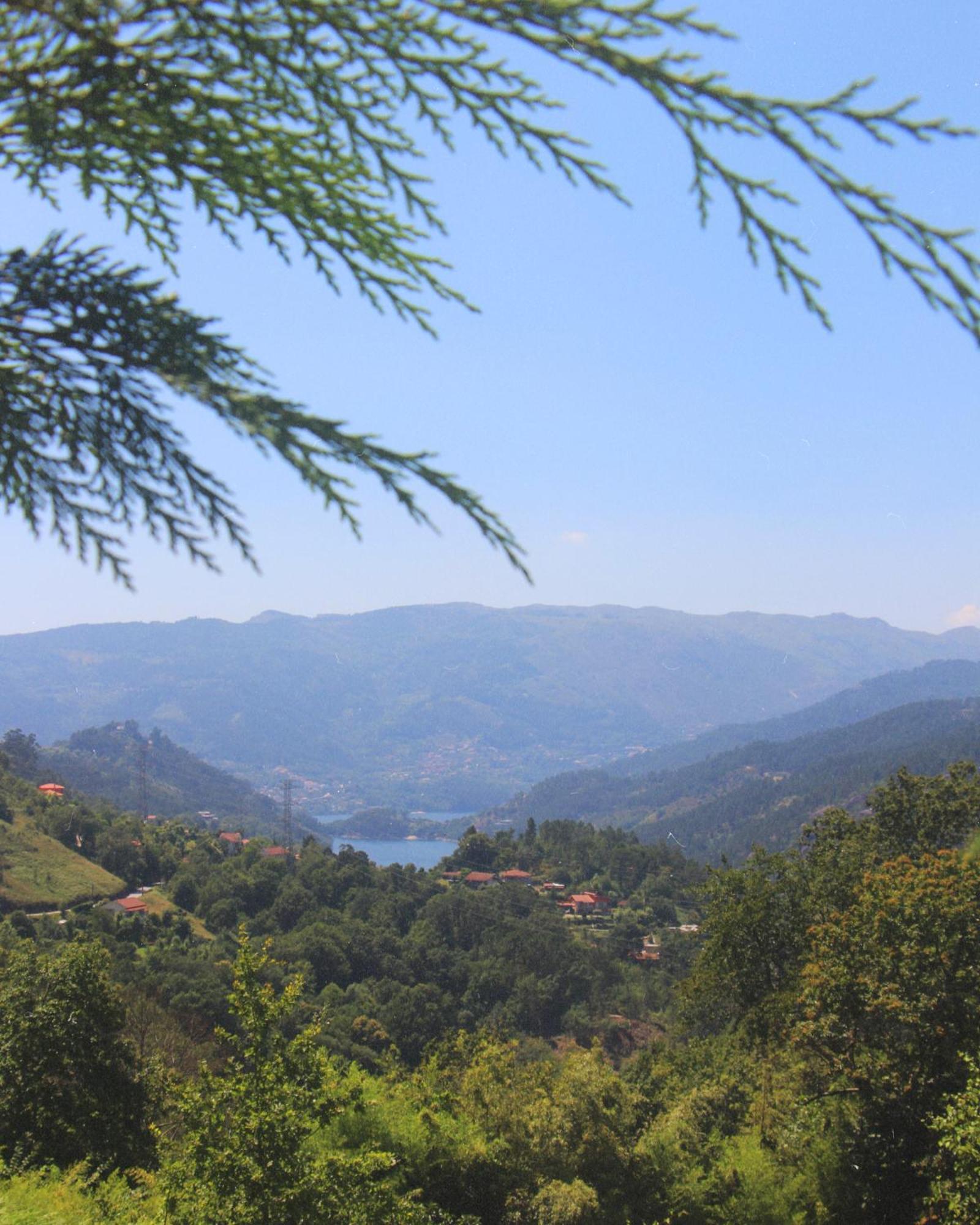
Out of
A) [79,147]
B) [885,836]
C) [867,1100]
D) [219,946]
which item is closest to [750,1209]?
[867,1100]

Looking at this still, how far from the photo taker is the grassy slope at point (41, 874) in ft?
152

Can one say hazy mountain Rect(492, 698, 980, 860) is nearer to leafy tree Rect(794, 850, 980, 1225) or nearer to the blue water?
the blue water

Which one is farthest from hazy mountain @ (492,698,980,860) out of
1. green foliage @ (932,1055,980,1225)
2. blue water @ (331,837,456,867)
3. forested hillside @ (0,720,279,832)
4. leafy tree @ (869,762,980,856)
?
green foliage @ (932,1055,980,1225)

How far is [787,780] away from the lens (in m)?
158

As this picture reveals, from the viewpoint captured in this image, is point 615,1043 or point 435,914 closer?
point 615,1043

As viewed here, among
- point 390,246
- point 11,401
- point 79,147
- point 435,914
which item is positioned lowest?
point 435,914

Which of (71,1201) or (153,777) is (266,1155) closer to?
(71,1201)

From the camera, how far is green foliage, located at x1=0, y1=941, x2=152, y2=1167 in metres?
12.1

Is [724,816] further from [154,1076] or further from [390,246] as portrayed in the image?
[390,246]

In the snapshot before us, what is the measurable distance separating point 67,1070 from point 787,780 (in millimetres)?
160622

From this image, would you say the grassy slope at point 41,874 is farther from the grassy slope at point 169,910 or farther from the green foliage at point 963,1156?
the green foliage at point 963,1156

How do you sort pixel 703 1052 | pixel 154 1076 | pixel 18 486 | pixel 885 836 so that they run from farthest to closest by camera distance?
pixel 703 1052 < pixel 885 836 < pixel 154 1076 < pixel 18 486

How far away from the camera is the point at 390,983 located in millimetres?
46000

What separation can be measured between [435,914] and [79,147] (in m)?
59.5
